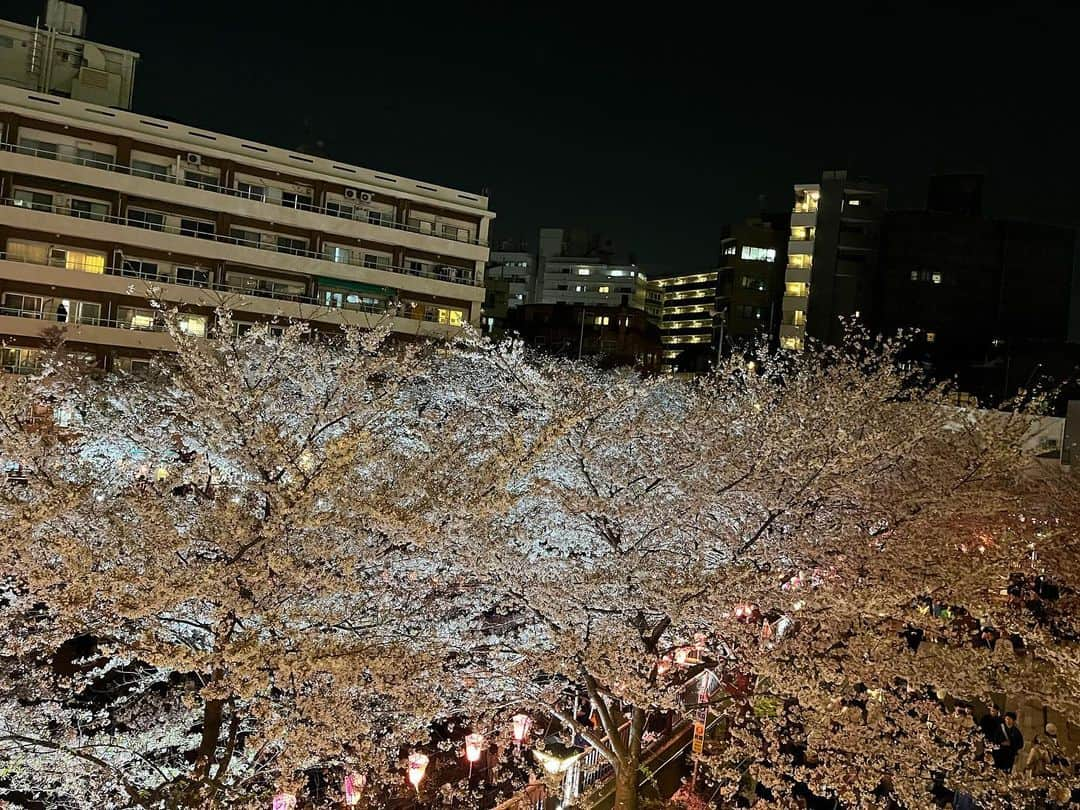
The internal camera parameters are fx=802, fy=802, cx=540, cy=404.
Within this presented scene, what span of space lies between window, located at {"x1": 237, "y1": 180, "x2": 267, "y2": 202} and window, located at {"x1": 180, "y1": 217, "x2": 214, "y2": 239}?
1714 millimetres

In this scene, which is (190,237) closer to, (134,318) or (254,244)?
(254,244)

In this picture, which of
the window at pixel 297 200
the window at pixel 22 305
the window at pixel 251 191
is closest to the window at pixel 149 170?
the window at pixel 251 191

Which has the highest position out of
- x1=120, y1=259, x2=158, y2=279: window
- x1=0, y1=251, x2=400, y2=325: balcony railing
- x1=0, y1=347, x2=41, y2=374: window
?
x1=120, y1=259, x2=158, y2=279: window

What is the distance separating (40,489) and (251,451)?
1.85 metres

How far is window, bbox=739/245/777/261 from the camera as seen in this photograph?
48.9 m

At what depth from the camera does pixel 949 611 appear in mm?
16078

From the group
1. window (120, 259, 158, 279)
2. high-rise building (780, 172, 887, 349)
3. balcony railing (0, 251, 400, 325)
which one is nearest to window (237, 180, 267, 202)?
balcony railing (0, 251, 400, 325)

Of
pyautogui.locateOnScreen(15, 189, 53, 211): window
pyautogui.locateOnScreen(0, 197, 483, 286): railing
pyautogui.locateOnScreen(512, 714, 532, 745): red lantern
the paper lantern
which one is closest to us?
the paper lantern

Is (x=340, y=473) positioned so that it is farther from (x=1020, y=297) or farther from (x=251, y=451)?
(x=1020, y=297)

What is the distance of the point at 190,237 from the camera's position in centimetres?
2902

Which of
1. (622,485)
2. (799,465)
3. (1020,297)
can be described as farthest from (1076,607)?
(1020,297)

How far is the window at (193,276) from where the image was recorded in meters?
29.3

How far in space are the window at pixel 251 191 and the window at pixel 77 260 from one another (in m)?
5.56

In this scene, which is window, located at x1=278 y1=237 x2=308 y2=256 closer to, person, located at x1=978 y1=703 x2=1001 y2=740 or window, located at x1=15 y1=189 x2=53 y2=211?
window, located at x1=15 y1=189 x2=53 y2=211
